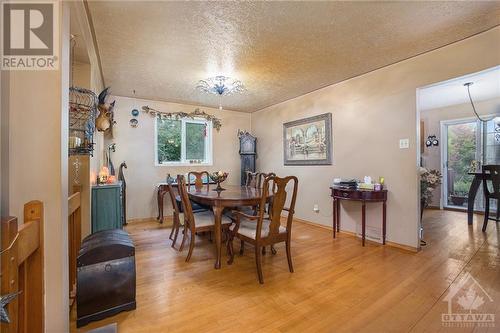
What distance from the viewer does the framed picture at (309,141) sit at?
3.86 metres

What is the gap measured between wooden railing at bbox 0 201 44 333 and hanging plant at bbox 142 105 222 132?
389 cm

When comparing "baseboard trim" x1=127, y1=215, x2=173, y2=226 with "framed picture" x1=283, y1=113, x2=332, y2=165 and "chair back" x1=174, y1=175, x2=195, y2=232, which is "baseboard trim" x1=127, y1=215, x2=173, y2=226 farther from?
"framed picture" x1=283, y1=113, x2=332, y2=165

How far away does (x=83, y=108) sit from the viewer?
2.07 metres

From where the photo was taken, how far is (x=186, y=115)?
4844 mm

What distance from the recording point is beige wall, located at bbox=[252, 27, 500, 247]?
8.15 ft

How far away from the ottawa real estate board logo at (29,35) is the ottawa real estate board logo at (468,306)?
109 inches

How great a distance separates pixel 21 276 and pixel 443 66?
3.82 m

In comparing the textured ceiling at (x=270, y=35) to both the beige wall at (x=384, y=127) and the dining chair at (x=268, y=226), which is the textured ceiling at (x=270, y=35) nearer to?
the beige wall at (x=384, y=127)

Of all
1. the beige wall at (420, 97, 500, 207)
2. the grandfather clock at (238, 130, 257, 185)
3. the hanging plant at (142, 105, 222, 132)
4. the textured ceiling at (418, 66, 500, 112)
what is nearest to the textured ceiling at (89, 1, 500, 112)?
the hanging plant at (142, 105, 222, 132)

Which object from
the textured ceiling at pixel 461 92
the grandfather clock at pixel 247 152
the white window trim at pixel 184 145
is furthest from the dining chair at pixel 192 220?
the textured ceiling at pixel 461 92

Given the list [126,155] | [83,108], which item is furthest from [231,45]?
[126,155]

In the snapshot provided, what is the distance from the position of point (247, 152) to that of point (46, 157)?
4.39 m

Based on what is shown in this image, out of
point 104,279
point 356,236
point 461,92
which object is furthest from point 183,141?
point 461,92

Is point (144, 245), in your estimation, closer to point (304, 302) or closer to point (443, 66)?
point (304, 302)
